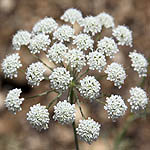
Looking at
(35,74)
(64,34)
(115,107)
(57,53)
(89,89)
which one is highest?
(64,34)

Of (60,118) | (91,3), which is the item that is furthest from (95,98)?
(91,3)

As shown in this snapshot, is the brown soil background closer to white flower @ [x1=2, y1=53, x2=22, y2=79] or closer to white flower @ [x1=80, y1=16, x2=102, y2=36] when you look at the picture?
white flower @ [x1=80, y1=16, x2=102, y2=36]

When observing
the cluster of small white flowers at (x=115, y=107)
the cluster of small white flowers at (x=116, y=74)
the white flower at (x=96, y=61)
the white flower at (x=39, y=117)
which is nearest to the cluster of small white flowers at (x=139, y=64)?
the cluster of small white flowers at (x=116, y=74)

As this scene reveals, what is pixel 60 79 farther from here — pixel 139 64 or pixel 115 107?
pixel 139 64

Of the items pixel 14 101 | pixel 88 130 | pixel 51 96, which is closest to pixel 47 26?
pixel 14 101

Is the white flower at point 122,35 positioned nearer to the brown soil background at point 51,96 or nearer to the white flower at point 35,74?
the white flower at point 35,74

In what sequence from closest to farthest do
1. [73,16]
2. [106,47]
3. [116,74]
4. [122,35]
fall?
[116,74], [106,47], [122,35], [73,16]
